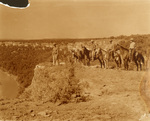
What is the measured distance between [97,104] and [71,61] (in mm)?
1066

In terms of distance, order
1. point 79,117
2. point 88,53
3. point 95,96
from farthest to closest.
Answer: point 88,53, point 95,96, point 79,117

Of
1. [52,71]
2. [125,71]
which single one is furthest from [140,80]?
[52,71]

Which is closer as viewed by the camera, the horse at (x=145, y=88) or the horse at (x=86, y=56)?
the horse at (x=145, y=88)

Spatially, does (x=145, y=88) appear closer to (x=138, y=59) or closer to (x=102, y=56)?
(x=138, y=59)

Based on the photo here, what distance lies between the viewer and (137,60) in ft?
16.3

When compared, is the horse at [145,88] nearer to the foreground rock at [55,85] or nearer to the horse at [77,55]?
the foreground rock at [55,85]

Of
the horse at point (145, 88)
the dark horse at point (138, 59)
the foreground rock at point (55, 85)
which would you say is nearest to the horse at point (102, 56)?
the dark horse at point (138, 59)

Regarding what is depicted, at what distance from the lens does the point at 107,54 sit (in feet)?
17.5

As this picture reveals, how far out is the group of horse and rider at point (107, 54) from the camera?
5.01 meters

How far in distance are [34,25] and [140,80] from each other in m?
2.33

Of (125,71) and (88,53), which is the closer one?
(125,71)

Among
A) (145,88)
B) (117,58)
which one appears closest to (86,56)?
(117,58)

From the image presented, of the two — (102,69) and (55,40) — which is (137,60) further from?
(55,40)

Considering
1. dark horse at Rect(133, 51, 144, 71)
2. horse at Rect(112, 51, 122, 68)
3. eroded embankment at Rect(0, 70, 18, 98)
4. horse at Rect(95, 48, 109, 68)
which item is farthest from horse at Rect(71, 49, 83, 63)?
eroded embankment at Rect(0, 70, 18, 98)
